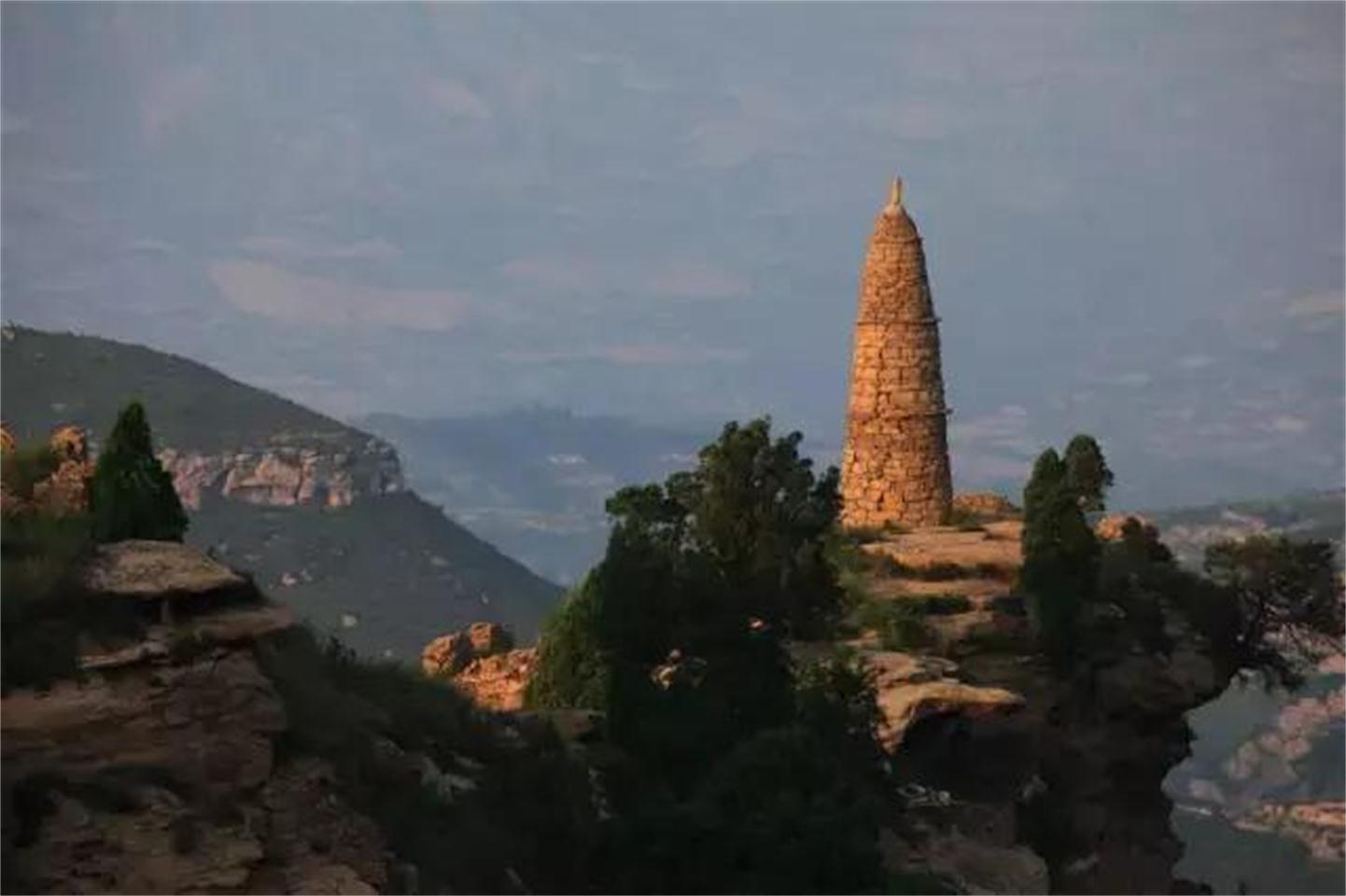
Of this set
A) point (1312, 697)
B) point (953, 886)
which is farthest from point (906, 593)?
point (1312, 697)

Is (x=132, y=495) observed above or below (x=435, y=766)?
above

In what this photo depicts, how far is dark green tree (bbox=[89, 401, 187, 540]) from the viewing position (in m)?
21.4

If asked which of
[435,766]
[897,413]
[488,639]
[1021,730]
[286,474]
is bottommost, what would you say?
[435,766]

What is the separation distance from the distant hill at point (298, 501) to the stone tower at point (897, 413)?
45138 millimetres

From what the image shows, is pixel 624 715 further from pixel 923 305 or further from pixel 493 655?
pixel 923 305

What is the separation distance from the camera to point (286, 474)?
103m

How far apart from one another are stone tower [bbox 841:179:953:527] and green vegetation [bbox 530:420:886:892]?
3.51 m

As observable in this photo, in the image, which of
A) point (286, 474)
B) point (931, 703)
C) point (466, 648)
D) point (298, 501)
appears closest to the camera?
point (931, 703)

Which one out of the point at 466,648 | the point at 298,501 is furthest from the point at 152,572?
the point at 298,501

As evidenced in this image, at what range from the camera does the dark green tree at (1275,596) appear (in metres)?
41.2

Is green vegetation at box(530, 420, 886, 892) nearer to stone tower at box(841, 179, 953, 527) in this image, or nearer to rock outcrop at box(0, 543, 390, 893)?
stone tower at box(841, 179, 953, 527)

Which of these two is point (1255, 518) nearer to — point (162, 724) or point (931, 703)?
point (931, 703)

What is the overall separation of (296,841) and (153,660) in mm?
2185

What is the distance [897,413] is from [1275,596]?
9.10 meters
